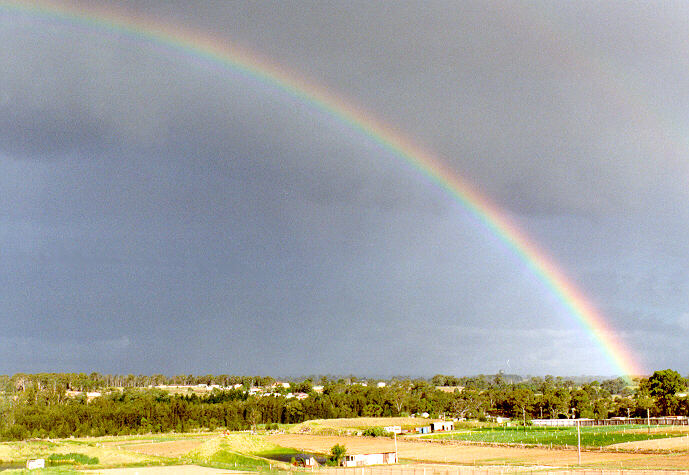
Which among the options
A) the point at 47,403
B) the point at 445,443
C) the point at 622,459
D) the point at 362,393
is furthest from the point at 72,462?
the point at 362,393

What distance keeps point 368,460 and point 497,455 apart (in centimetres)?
1696

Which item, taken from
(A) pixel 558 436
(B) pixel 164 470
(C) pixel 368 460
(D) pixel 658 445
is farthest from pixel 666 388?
(B) pixel 164 470

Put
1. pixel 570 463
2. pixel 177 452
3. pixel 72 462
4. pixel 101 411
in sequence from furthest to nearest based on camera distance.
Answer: pixel 101 411, pixel 177 452, pixel 72 462, pixel 570 463

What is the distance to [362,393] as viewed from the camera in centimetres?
18512

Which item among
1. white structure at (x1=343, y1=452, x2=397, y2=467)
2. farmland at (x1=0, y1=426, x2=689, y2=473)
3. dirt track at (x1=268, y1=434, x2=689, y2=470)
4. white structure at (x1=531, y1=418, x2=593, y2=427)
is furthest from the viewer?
white structure at (x1=531, y1=418, x2=593, y2=427)

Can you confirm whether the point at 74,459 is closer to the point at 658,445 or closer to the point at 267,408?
the point at 658,445

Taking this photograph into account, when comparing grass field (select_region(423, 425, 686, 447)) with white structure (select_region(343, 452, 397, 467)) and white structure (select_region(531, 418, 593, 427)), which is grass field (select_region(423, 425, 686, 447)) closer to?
white structure (select_region(531, 418, 593, 427))

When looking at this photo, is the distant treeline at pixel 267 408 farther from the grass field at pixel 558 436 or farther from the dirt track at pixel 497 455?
the dirt track at pixel 497 455

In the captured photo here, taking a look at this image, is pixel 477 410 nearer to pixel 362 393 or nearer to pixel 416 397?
pixel 416 397

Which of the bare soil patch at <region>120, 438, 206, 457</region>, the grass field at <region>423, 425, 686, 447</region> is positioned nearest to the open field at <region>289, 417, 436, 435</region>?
the grass field at <region>423, 425, 686, 447</region>

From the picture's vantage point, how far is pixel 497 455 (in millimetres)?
83375

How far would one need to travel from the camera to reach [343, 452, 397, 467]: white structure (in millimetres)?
75062

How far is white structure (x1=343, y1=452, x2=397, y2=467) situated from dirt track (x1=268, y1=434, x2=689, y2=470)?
400cm

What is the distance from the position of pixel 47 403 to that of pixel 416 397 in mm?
88806
